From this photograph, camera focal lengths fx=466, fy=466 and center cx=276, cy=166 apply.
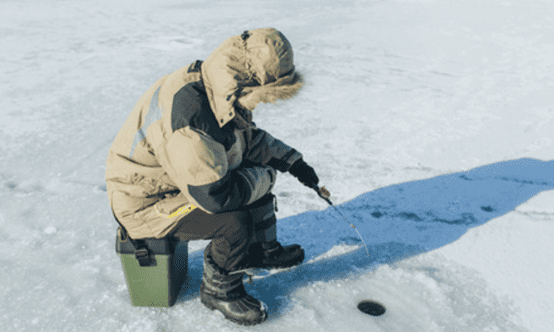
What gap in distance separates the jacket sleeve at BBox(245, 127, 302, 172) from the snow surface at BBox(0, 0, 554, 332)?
1.64ft

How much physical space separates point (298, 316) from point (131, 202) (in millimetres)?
841

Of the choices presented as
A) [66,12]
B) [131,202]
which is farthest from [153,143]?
[66,12]

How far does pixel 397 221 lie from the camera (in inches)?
104

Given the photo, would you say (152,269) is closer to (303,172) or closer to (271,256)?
(271,256)

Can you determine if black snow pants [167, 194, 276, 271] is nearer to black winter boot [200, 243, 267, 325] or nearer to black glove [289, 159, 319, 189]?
black winter boot [200, 243, 267, 325]

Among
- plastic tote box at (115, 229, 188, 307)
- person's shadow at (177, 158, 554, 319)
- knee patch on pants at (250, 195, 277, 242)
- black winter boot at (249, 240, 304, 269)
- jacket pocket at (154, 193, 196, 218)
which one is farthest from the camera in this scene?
person's shadow at (177, 158, 554, 319)

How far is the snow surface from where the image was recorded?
2031mm

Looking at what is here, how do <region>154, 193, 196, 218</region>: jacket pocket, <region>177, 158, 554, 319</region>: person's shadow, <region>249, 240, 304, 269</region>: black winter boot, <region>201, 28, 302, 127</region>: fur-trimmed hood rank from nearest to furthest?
<region>201, 28, 302, 127</region>: fur-trimmed hood
<region>154, 193, 196, 218</region>: jacket pocket
<region>249, 240, 304, 269</region>: black winter boot
<region>177, 158, 554, 319</region>: person's shadow

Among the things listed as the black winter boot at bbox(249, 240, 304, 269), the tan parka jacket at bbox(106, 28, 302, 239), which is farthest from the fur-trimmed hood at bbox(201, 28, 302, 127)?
the black winter boot at bbox(249, 240, 304, 269)

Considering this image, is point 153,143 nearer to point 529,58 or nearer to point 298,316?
point 298,316

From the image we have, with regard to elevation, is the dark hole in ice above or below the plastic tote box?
below

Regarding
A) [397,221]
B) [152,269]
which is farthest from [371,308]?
[152,269]

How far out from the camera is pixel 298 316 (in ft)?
6.49

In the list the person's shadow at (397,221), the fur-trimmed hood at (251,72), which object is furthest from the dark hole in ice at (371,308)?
the fur-trimmed hood at (251,72)
